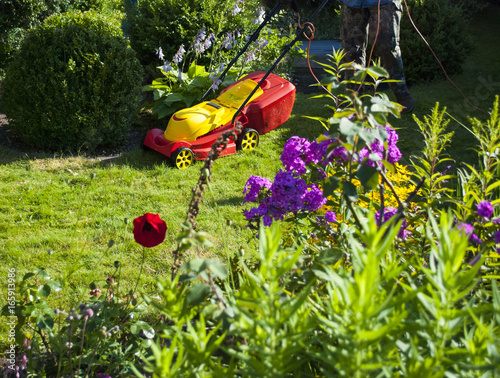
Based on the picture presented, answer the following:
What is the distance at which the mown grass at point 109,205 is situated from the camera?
2889 millimetres

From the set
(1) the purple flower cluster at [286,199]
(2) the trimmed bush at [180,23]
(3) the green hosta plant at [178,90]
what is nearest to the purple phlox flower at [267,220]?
(1) the purple flower cluster at [286,199]

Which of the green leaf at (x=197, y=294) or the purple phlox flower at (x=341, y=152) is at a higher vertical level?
the purple phlox flower at (x=341, y=152)

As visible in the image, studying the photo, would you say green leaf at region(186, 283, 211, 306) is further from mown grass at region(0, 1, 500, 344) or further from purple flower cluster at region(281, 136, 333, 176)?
mown grass at region(0, 1, 500, 344)

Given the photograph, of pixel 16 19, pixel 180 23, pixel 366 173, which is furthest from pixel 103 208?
pixel 16 19

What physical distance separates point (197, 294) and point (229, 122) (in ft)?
11.3

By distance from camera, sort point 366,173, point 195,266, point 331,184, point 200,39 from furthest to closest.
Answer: point 200,39, point 331,184, point 366,173, point 195,266

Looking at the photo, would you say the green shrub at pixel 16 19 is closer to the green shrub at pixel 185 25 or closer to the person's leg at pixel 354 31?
the green shrub at pixel 185 25

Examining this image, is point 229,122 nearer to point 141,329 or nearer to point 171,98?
point 171,98

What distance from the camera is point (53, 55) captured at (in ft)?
14.0

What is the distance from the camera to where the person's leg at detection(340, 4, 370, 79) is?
16.1 feet

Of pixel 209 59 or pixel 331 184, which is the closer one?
pixel 331 184

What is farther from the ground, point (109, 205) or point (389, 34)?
point (389, 34)

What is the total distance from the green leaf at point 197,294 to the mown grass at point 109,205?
118 cm

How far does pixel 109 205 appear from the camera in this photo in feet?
11.9
